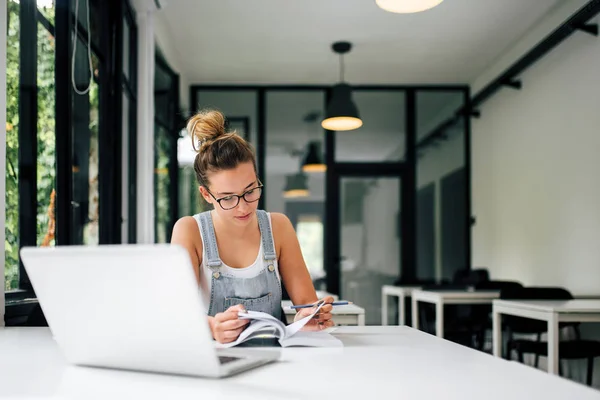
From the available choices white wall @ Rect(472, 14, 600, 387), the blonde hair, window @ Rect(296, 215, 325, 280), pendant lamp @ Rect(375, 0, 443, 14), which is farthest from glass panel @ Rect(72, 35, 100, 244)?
window @ Rect(296, 215, 325, 280)

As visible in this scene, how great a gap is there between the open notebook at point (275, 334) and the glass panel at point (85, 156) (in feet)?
6.65

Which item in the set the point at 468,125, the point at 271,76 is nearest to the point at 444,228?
the point at 468,125

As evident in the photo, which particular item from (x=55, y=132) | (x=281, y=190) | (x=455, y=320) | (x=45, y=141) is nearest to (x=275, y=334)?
(x=45, y=141)

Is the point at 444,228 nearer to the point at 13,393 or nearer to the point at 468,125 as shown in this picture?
the point at 468,125

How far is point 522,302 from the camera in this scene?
3.97 metres

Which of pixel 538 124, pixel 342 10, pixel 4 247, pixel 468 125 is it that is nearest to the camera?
pixel 4 247

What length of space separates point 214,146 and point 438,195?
6209 mm

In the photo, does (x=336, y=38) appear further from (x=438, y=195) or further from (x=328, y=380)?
(x=328, y=380)

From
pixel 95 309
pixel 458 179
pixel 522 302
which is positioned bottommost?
pixel 522 302

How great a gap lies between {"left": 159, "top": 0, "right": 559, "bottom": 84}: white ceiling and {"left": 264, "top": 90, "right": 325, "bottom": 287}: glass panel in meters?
0.30

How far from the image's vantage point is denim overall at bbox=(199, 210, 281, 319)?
1911mm

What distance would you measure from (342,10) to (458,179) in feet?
10.9

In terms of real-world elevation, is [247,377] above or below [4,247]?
below

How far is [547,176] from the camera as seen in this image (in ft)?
18.4
